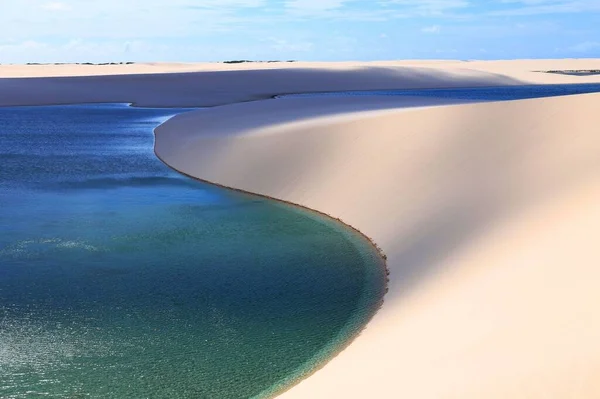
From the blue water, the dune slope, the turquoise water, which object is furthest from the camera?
the blue water

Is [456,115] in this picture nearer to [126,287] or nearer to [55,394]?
[126,287]

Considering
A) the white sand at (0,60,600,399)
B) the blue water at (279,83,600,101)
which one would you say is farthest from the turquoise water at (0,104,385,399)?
the blue water at (279,83,600,101)

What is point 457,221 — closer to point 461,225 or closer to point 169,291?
point 461,225

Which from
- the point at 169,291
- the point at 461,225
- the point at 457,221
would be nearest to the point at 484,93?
the point at 457,221

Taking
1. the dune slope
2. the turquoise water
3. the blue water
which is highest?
the blue water

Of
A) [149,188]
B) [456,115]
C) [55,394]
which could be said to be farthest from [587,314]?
[149,188]

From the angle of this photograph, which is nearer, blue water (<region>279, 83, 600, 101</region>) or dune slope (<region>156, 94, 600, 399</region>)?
dune slope (<region>156, 94, 600, 399</region>)

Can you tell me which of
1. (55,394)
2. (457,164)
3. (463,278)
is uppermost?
(457,164)

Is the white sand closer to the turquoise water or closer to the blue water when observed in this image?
the turquoise water
